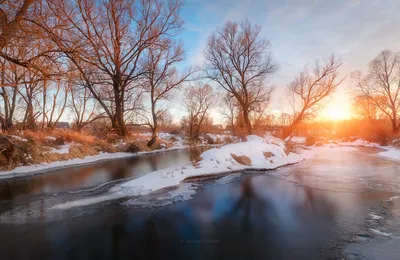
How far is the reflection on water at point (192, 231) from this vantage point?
357 cm

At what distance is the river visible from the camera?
3602 millimetres

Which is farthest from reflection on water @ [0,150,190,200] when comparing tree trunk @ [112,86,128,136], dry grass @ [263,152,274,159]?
tree trunk @ [112,86,128,136]

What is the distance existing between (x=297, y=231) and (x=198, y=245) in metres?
2.03

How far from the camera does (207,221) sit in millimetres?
4836

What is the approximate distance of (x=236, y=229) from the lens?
443 centimetres

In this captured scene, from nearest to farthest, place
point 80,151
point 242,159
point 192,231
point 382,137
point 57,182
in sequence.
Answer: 1. point 192,231
2. point 57,182
3. point 242,159
4. point 80,151
5. point 382,137

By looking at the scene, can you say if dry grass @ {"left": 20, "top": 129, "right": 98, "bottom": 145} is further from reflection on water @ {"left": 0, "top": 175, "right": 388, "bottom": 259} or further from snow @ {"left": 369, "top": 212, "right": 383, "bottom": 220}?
snow @ {"left": 369, "top": 212, "right": 383, "bottom": 220}

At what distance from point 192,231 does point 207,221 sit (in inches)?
22.8

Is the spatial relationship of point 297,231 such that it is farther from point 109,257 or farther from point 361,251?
point 109,257

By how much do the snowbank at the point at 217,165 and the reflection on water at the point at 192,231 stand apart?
137cm

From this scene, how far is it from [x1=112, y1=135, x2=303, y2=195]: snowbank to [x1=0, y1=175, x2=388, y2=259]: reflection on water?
137cm

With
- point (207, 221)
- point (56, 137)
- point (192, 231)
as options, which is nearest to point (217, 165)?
point (207, 221)

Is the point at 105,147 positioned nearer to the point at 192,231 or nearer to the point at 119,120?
the point at 119,120

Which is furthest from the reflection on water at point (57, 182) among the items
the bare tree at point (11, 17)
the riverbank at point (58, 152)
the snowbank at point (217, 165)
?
the bare tree at point (11, 17)
